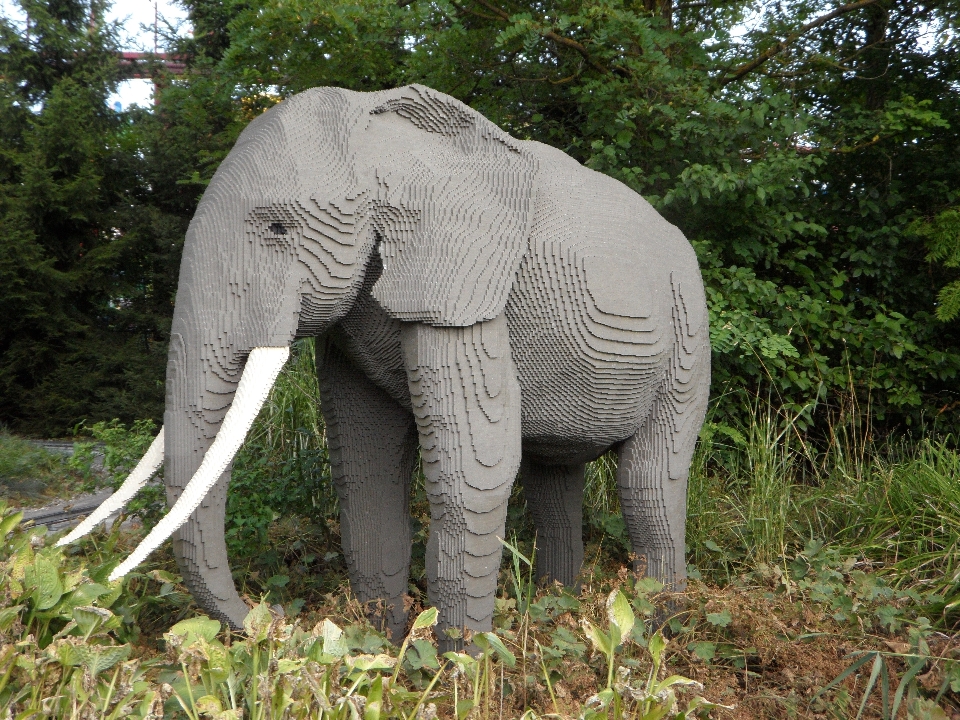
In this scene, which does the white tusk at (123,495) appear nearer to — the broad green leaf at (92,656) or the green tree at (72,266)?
the broad green leaf at (92,656)

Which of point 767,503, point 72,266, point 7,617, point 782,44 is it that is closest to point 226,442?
point 7,617

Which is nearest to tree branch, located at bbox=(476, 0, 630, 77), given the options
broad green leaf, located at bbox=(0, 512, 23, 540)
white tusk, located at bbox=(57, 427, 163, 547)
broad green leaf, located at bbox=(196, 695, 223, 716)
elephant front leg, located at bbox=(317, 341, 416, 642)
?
elephant front leg, located at bbox=(317, 341, 416, 642)

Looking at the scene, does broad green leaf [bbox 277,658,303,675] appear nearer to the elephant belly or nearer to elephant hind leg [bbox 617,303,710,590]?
the elephant belly

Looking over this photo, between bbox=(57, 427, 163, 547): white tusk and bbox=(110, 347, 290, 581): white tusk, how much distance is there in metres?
0.17

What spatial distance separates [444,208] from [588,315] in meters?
0.58

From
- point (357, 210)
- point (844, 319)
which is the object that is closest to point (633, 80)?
point (844, 319)

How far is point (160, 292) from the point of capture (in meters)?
10.2

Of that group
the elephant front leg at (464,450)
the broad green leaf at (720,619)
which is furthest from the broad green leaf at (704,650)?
the elephant front leg at (464,450)

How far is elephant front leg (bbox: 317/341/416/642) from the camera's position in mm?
3119

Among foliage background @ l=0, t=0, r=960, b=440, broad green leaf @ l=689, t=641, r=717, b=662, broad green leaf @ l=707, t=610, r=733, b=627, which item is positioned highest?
foliage background @ l=0, t=0, r=960, b=440

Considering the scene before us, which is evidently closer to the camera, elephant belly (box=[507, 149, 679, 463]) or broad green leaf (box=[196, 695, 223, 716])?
broad green leaf (box=[196, 695, 223, 716])

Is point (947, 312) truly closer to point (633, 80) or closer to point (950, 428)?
point (950, 428)

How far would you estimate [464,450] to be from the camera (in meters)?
2.53

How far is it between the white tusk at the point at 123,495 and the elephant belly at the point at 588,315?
108 centimetres
